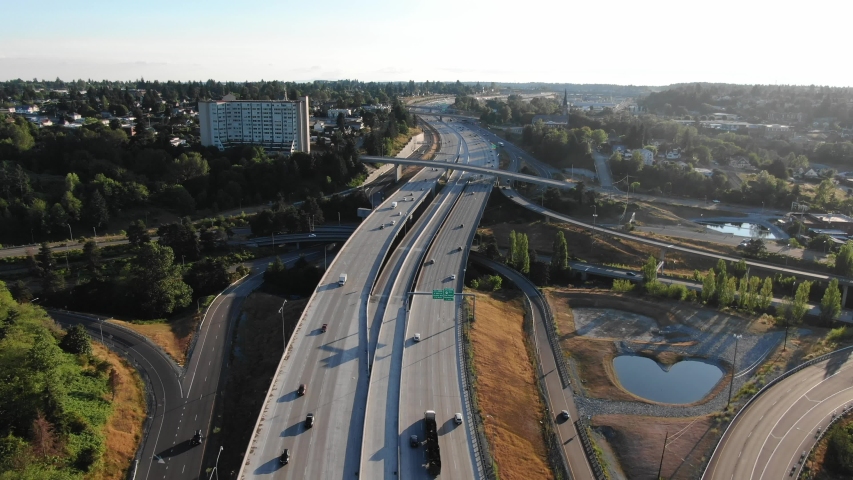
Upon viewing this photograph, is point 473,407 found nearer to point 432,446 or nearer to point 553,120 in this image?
point 432,446

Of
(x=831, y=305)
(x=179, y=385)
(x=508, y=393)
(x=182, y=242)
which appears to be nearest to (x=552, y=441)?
(x=508, y=393)

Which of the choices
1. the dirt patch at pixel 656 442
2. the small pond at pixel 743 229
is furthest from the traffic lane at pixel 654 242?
the dirt patch at pixel 656 442

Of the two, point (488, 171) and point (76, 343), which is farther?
point (488, 171)

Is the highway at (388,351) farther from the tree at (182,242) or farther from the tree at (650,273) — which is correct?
the tree at (182,242)

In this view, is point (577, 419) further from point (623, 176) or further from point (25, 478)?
point (623, 176)

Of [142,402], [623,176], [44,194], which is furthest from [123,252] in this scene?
[623,176]
